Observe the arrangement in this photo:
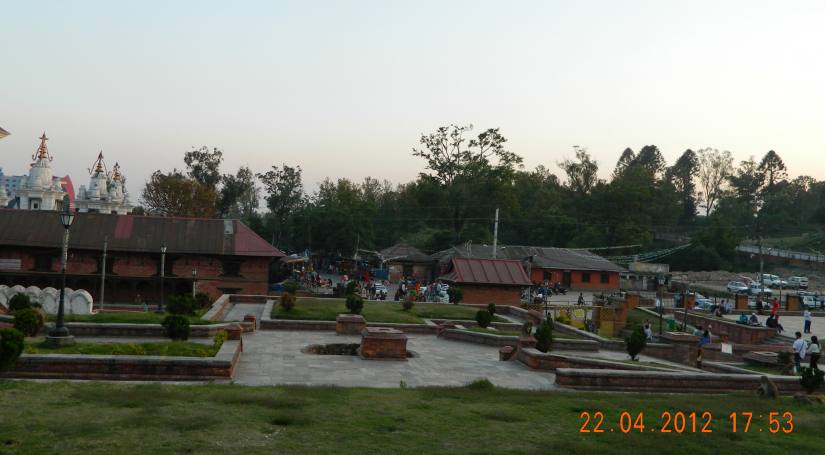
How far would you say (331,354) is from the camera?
16500 millimetres

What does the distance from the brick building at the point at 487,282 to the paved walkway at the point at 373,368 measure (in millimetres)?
15749

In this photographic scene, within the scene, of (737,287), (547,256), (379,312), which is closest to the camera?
(379,312)

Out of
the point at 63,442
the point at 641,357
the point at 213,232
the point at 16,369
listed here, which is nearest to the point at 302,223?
the point at 213,232

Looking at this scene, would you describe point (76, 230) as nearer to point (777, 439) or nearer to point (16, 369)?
point (16, 369)

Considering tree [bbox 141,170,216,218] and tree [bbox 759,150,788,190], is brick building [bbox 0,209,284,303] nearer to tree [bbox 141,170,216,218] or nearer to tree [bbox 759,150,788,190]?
tree [bbox 141,170,216,218]

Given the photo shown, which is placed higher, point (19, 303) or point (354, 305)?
point (354, 305)

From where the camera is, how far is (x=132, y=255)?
37.9m

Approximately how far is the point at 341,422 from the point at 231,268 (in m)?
33.0

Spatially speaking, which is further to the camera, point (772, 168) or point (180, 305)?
point (772, 168)

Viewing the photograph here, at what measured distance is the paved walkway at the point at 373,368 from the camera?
42.0ft

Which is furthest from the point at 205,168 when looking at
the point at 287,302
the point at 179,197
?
the point at 287,302

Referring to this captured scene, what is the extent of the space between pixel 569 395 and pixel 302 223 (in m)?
58.1
